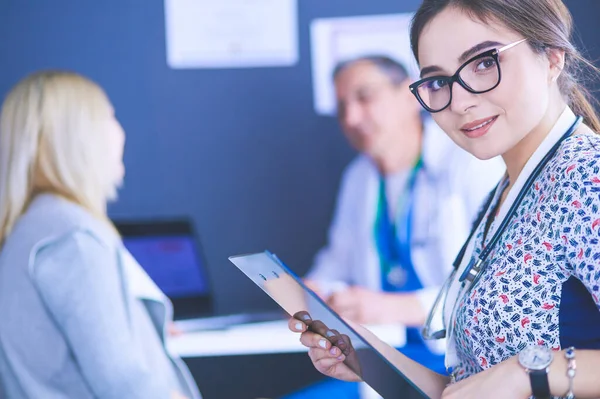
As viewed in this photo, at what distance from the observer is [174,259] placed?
319 cm

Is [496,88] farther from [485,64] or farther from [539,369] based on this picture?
[539,369]

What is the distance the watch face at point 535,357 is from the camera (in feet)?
3.19

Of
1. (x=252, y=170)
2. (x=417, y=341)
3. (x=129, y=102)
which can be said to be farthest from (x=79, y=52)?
(x=417, y=341)

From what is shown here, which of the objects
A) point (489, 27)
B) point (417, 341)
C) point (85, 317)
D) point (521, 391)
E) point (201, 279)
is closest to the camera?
point (521, 391)

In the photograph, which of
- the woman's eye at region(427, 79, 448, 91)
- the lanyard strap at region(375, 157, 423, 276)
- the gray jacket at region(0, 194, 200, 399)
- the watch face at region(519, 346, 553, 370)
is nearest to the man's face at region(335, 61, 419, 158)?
the lanyard strap at region(375, 157, 423, 276)

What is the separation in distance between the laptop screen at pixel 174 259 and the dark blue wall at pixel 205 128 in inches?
25.1

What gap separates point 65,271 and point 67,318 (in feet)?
0.37

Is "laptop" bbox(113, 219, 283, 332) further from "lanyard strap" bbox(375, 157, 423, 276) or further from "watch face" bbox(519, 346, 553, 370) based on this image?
"watch face" bbox(519, 346, 553, 370)

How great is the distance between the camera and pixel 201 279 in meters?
3.20

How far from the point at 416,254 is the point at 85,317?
5.65ft

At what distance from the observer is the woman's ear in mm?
1191

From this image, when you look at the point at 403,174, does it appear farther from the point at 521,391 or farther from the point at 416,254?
the point at 521,391

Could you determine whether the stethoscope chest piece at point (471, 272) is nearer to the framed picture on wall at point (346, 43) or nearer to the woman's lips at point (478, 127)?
the woman's lips at point (478, 127)

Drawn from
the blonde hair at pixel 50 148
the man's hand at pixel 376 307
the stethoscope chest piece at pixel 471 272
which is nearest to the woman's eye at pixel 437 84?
the stethoscope chest piece at pixel 471 272
